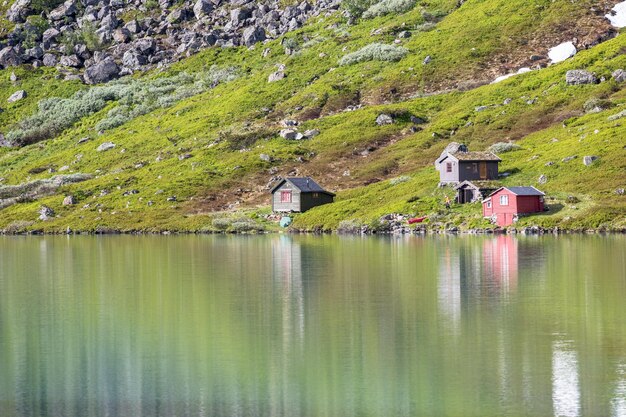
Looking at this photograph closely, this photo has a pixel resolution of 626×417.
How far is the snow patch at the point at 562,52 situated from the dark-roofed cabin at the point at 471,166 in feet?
217

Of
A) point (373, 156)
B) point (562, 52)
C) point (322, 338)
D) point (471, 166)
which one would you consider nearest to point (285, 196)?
point (373, 156)

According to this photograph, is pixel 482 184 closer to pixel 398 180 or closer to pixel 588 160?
pixel 588 160

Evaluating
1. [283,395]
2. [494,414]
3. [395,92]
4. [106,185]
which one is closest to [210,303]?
[283,395]

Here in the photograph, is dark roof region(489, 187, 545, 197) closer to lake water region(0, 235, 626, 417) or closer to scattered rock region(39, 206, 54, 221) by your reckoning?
lake water region(0, 235, 626, 417)

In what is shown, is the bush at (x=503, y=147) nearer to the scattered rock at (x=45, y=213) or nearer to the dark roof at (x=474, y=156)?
the dark roof at (x=474, y=156)

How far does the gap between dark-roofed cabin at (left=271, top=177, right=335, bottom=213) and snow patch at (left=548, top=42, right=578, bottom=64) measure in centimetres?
6859

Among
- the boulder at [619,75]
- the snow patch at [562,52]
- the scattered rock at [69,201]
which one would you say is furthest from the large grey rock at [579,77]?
the scattered rock at [69,201]

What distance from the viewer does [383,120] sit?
178 metres

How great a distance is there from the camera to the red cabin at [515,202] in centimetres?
11469

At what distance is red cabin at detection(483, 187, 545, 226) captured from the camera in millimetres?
114688

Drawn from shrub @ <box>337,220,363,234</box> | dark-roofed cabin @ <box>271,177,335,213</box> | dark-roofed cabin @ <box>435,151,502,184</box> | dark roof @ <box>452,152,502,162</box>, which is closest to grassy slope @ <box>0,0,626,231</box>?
shrub @ <box>337,220,363,234</box>

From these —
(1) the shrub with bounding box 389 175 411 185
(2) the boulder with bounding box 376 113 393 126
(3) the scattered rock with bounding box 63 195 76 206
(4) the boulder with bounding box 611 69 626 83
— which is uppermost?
(4) the boulder with bounding box 611 69 626 83

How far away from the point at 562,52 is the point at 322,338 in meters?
161

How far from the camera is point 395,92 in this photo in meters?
196
